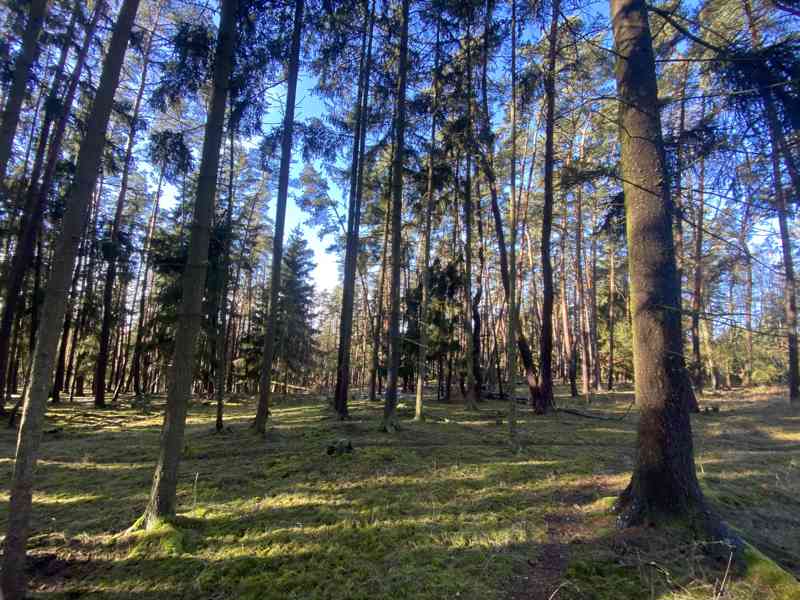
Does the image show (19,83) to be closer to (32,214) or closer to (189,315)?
(32,214)

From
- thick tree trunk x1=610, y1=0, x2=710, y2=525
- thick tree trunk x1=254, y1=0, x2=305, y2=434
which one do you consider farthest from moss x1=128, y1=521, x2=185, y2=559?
thick tree trunk x1=610, y1=0, x2=710, y2=525

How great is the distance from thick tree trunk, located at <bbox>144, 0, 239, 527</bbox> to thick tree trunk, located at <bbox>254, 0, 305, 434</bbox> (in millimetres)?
3611

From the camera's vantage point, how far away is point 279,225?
8.02 meters

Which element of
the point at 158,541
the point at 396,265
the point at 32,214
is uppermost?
the point at 32,214

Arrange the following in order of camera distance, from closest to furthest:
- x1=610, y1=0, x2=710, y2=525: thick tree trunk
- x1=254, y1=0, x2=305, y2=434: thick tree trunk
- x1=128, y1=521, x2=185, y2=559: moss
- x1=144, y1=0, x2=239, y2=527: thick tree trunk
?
x1=610, y1=0, x2=710, y2=525: thick tree trunk → x1=128, y1=521, x2=185, y2=559: moss → x1=144, y1=0, x2=239, y2=527: thick tree trunk → x1=254, y1=0, x2=305, y2=434: thick tree trunk

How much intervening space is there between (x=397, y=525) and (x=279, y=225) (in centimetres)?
666

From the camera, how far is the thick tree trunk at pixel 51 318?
278cm

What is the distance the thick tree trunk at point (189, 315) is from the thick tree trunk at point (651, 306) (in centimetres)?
461

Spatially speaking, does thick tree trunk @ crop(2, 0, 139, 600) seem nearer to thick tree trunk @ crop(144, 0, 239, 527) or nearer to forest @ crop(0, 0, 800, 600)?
forest @ crop(0, 0, 800, 600)

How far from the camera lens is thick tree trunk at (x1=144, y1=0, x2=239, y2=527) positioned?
12.2 ft

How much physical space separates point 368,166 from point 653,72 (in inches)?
389

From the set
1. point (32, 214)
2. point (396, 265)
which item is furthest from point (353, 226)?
point (32, 214)

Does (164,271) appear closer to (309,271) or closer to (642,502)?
(309,271)

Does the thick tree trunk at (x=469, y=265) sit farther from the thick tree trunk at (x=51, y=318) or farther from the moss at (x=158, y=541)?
the moss at (x=158, y=541)
